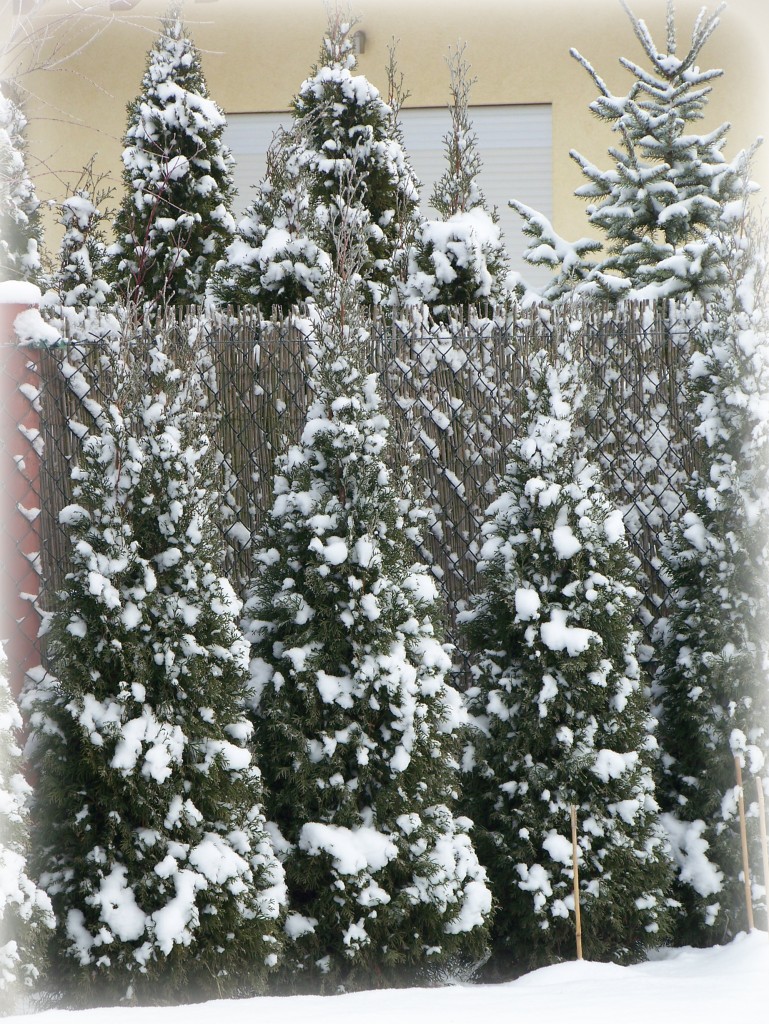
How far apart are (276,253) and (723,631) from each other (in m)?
3.34

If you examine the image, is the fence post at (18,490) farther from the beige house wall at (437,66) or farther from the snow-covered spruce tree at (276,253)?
the beige house wall at (437,66)

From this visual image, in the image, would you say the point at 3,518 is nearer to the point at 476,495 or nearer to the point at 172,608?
the point at 172,608

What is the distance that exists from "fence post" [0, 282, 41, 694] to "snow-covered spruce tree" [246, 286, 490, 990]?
89 centimetres

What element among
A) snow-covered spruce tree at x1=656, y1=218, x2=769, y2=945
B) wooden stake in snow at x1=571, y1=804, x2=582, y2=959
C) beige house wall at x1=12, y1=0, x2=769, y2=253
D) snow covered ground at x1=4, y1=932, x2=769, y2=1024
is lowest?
snow covered ground at x1=4, y1=932, x2=769, y2=1024

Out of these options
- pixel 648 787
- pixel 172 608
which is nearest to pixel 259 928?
pixel 172 608

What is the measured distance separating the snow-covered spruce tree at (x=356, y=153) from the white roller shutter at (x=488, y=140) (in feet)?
11.6

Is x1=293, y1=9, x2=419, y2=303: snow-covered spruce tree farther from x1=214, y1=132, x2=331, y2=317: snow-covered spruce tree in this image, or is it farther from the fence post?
the fence post

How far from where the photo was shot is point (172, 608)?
3.49 metres

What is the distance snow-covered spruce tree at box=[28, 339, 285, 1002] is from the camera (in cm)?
332

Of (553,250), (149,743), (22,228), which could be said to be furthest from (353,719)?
(22,228)

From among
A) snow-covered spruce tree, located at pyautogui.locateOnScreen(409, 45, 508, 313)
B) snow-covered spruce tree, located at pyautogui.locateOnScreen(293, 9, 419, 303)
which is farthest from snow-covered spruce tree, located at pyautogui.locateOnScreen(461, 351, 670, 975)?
snow-covered spruce tree, located at pyautogui.locateOnScreen(293, 9, 419, 303)

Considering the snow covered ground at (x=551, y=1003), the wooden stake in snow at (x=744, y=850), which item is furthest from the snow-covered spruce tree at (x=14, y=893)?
the wooden stake in snow at (x=744, y=850)

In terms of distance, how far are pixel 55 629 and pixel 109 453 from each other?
66 cm

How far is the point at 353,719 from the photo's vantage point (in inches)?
148
